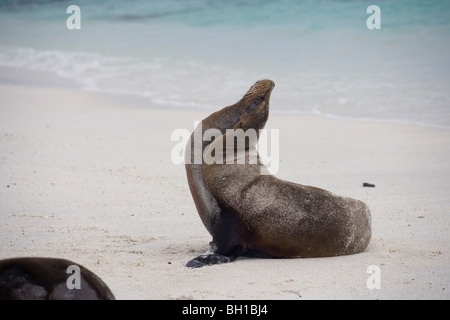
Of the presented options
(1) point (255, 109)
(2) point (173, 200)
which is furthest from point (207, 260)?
(2) point (173, 200)

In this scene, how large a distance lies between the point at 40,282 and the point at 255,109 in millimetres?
2545

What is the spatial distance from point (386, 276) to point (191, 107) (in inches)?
361

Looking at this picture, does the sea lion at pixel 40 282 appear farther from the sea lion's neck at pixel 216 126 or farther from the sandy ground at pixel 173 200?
the sea lion's neck at pixel 216 126

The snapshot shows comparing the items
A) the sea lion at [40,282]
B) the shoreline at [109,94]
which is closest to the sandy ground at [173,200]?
the shoreline at [109,94]

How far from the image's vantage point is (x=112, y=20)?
1136 inches

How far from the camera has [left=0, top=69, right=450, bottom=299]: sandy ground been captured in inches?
201

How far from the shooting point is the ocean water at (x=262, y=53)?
14430 mm

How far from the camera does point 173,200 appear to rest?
7.85 m

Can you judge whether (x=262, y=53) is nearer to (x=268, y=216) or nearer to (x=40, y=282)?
(x=268, y=216)

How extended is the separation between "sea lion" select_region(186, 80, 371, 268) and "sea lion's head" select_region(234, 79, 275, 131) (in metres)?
0.32

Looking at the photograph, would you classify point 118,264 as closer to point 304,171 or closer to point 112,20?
point 304,171

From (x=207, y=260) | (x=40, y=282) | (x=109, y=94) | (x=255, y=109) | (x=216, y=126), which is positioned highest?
(x=255, y=109)

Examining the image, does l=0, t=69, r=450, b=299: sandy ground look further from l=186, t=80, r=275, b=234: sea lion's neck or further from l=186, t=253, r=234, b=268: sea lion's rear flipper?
l=186, t=80, r=275, b=234: sea lion's neck

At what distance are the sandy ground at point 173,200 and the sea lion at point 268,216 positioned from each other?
12 centimetres
